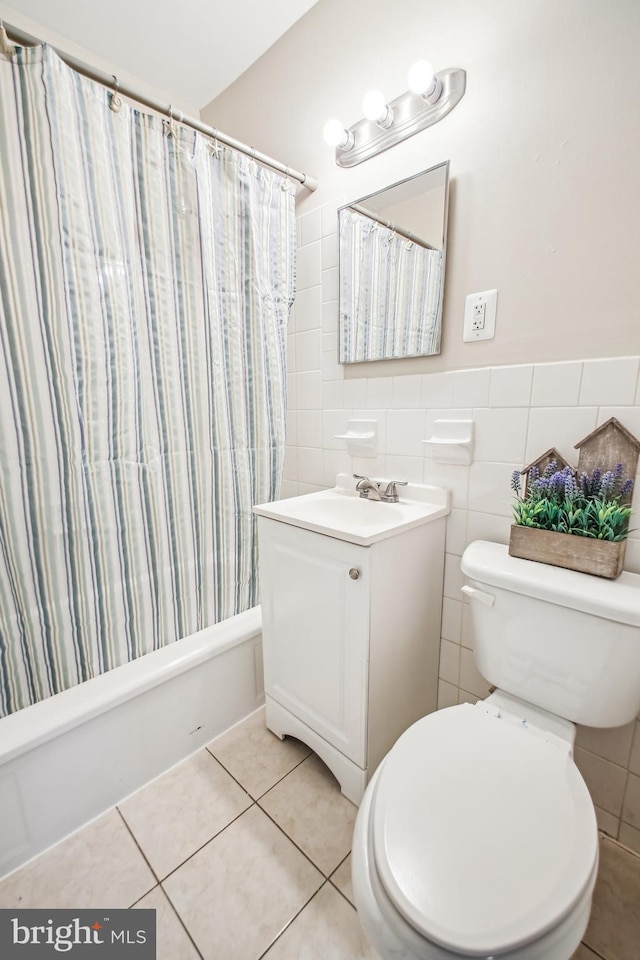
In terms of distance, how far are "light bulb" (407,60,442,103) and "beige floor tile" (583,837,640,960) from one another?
1995 millimetres

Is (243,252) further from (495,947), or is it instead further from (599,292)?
(495,947)

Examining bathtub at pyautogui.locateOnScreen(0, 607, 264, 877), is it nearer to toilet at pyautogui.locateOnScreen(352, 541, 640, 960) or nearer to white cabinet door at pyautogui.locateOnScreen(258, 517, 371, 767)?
white cabinet door at pyautogui.locateOnScreen(258, 517, 371, 767)

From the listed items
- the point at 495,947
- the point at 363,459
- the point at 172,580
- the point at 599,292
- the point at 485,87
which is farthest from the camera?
the point at 363,459

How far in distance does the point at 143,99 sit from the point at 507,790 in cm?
173

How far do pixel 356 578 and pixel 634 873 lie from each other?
38.6 inches

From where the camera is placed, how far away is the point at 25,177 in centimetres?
91

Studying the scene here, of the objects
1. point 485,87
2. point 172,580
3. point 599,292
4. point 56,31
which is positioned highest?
point 56,31

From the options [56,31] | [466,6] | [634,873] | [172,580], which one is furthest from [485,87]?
[634,873]

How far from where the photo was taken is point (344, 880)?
3.09 feet

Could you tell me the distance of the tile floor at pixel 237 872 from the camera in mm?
839

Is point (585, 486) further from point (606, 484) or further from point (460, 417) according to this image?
point (460, 417)

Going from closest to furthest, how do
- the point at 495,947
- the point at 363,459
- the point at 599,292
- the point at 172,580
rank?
the point at 495,947
the point at 599,292
the point at 172,580
the point at 363,459

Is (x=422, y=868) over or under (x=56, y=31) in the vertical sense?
under

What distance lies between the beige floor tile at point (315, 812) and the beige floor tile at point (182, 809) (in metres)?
0.10
